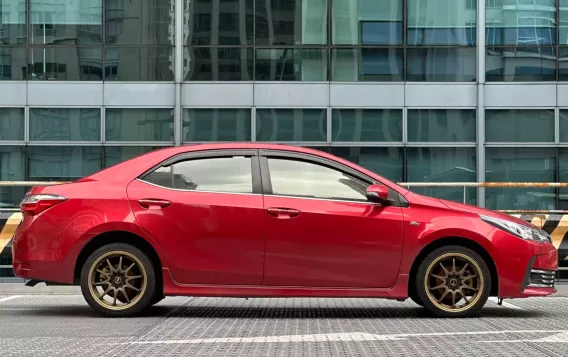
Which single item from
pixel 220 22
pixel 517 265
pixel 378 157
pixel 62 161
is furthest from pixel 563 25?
pixel 517 265

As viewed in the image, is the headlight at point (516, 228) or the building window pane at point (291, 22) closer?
the headlight at point (516, 228)

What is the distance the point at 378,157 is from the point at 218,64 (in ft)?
14.7

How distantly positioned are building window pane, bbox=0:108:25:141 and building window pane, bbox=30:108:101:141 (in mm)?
270

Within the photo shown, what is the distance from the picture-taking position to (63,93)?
2633 centimetres

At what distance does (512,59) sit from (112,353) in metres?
20.9

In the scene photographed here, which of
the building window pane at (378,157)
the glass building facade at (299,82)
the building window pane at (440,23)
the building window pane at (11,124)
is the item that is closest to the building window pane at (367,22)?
the glass building facade at (299,82)

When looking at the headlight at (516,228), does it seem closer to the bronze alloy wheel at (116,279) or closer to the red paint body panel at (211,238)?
the red paint body panel at (211,238)

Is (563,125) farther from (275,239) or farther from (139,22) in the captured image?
(275,239)

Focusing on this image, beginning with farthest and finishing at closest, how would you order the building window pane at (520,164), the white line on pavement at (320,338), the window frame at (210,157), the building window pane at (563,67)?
the building window pane at (520,164)
the building window pane at (563,67)
the window frame at (210,157)
the white line on pavement at (320,338)

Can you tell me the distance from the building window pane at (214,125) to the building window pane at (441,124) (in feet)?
13.2

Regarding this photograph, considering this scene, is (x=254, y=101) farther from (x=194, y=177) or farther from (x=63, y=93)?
(x=194, y=177)

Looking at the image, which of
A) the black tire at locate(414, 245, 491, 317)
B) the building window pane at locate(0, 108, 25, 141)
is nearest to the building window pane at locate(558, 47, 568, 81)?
the building window pane at locate(0, 108, 25, 141)

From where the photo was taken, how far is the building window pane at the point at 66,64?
2630cm

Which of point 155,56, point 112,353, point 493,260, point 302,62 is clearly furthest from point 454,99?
point 112,353
